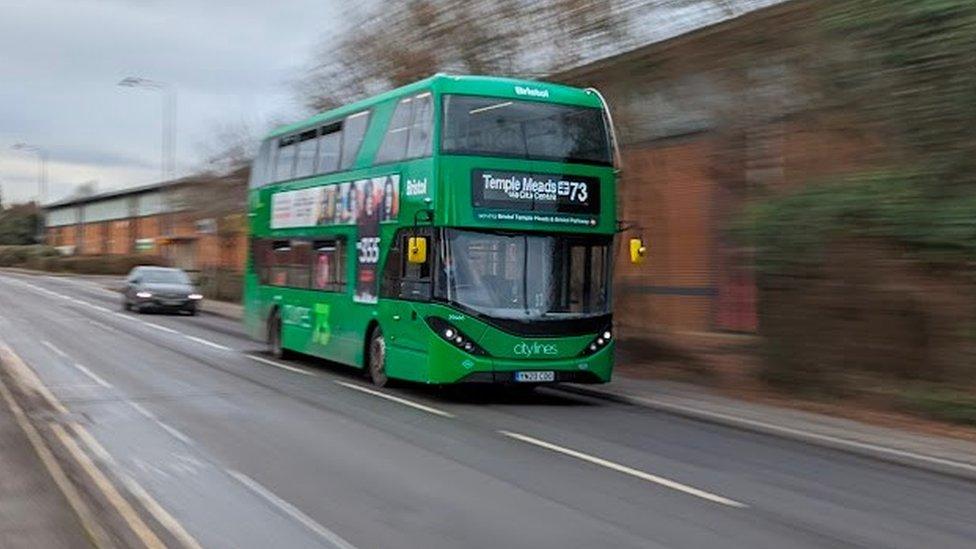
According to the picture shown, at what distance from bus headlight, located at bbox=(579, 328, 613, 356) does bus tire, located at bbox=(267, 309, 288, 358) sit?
7.50 metres

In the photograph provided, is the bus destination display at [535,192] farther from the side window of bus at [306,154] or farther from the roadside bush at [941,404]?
the side window of bus at [306,154]

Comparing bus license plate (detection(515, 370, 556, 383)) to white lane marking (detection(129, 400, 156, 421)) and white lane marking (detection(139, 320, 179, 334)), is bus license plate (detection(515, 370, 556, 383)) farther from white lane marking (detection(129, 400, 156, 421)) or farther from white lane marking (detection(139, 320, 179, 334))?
white lane marking (detection(139, 320, 179, 334))

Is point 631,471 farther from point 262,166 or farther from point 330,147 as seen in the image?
point 262,166

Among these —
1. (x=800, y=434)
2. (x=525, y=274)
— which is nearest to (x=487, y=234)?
(x=525, y=274)

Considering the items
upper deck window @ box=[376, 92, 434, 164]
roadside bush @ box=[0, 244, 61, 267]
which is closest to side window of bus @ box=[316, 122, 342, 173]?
upper deck window @ box=[376, 92, 434, 164]

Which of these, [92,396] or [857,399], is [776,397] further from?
[92,396]

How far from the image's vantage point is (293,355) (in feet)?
68.8

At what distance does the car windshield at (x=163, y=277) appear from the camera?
115 feet

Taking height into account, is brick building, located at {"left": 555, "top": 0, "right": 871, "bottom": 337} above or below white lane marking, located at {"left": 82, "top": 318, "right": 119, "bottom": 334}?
above

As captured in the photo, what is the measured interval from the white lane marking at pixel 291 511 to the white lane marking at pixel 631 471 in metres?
2.97

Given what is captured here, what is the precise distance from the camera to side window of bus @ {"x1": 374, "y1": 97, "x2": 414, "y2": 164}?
15031 mm

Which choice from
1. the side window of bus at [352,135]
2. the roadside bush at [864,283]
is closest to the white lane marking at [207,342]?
the side window of bus at [352,135]

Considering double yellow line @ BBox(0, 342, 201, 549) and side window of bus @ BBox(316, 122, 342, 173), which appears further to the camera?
side window of bus @ BBox(316, 122, 342, 173)

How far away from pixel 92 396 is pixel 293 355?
708 centimetres
